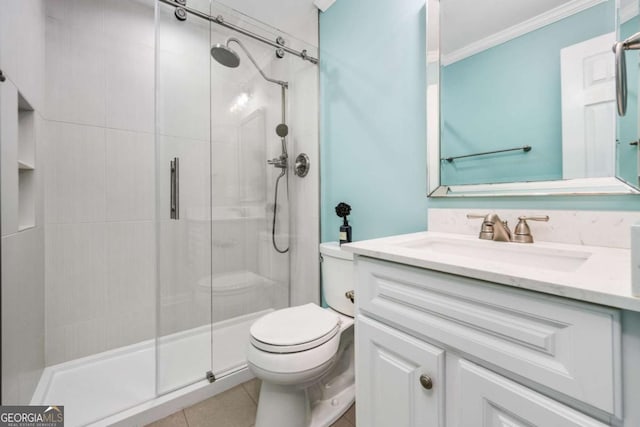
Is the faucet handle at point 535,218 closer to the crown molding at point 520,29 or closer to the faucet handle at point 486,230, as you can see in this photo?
the faucet handle at point 486,230

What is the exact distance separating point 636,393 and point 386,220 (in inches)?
41.9

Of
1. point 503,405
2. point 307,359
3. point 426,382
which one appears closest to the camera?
point 503,405

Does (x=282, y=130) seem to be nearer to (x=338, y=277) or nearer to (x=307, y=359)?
(x=338, y=277)

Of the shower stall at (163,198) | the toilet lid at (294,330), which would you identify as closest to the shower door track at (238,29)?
the shower stall at (163,198)

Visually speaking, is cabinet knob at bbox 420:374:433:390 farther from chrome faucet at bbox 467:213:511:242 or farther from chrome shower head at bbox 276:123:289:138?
Result: chrome shower head at bbox 276:123:289:138

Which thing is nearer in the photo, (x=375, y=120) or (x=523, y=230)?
(x=523, y=230)

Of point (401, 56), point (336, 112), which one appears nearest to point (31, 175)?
point (336, 112)

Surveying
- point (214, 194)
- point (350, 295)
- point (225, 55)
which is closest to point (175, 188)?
point (214, 194)

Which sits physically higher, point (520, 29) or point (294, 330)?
Result: point (520, 29)

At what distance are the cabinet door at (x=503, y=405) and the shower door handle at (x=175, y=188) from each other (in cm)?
146

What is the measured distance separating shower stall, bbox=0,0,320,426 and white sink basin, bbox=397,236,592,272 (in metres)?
0.97

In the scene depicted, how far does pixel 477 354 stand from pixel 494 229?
53 centimetres

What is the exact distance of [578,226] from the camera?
844 mm

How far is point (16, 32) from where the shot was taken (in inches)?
41.4
